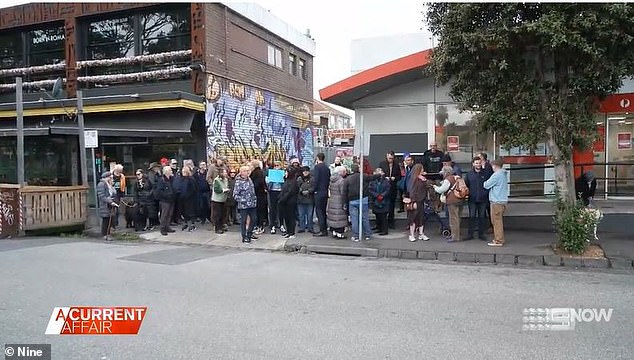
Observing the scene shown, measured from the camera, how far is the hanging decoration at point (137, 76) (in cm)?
1666

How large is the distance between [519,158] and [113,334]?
12334 mm

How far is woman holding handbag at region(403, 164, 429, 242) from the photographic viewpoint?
10.5m

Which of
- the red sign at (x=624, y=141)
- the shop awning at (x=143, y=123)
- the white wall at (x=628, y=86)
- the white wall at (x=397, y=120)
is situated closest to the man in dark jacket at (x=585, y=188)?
the red sign at (x=624, y=141)

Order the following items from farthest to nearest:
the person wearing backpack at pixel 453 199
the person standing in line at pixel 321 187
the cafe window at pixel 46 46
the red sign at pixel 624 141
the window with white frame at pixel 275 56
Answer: the window with white frame at pixel 275 56, the cafe window at pixel 46 46, the red sign at pixel 624 141, the person standing in line at pixel 321 187, the person wearing backpack at pixel 453 199

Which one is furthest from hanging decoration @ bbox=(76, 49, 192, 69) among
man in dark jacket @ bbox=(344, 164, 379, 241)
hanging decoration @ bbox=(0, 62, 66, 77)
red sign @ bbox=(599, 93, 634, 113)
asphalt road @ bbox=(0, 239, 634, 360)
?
red sign @ bbox=(599, 93, 634, 113)

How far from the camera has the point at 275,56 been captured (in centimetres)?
2203

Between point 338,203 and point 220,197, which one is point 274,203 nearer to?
point 220,197

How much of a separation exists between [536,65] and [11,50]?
20237mm

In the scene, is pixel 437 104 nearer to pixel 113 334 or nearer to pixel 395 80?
pixel 395 80

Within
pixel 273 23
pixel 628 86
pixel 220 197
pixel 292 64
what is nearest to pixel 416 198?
pixel 220 197

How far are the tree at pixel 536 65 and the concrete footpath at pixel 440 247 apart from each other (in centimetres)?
123

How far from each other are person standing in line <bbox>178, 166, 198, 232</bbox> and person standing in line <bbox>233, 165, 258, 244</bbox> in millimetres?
2041

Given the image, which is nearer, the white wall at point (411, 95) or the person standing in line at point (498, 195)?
the person standing in line at point (498, 195)

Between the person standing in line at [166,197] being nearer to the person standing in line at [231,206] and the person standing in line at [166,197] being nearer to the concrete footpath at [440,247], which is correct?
the concrete footpath at [440,247]
